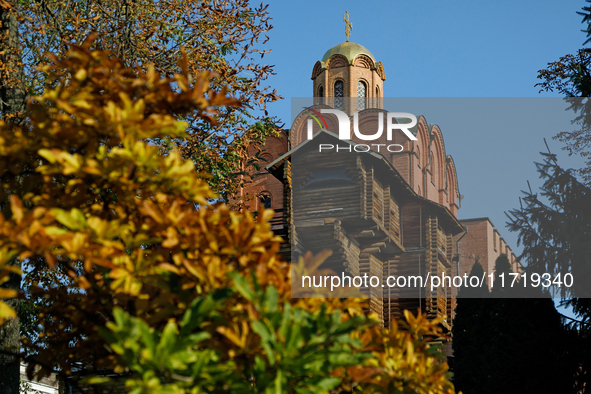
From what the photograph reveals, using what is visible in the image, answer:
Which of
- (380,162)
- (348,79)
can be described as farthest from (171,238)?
(348,79)

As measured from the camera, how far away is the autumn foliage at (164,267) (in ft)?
9.00

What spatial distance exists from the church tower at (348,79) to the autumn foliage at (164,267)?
35.6 m

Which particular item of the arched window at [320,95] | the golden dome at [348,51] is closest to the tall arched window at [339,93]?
the arched window at [320,95]

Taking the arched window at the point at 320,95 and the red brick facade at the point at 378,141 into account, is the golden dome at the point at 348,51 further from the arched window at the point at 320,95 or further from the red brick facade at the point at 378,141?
the arched window at the point at 320,95

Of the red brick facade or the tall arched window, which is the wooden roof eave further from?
the tall arched window

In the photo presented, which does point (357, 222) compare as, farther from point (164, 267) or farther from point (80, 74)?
point (164, 267)

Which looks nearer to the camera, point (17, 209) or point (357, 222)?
point (17, 209)

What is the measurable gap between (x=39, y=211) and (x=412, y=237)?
78.9 feet

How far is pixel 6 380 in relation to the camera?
7.74m

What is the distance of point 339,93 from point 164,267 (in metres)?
37.2

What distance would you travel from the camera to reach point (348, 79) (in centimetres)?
3881

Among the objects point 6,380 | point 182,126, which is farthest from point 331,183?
point 182,126

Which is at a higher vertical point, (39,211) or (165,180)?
(165,180)

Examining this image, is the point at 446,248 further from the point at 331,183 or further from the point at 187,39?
the point at 187,39
